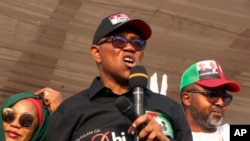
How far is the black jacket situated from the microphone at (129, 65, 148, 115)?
21 centimetres

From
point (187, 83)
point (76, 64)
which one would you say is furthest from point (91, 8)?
point (187, 83)

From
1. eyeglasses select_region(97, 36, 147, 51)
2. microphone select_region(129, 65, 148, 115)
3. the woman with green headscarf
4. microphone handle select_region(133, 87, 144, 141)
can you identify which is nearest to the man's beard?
the woman with green headscarf

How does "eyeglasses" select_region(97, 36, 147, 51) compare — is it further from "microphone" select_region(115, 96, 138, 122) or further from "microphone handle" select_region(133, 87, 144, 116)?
"microphone" select_region(115, 96, 138, 122)

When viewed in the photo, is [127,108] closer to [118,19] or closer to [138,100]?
[138,100]

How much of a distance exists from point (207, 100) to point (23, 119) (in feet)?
3.86

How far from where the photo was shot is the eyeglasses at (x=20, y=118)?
3.44 meters

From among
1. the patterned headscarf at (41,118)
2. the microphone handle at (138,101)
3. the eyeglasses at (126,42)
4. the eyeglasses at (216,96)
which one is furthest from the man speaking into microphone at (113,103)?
the eyeglasses at (216,96)

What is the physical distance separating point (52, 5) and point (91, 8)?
0.57 m

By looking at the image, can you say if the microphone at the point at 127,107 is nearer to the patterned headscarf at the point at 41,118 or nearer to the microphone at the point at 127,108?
the microphone at the point at 127,108

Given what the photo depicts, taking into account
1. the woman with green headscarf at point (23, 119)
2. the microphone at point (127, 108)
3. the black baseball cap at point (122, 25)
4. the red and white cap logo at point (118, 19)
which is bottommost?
the microphone at point (127, 108)

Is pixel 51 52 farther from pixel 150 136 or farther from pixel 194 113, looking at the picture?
pixel 150 136

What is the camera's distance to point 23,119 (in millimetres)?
3449

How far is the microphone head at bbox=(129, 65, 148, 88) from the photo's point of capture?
2.58m

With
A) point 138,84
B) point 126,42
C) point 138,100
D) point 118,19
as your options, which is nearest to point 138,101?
point 138,100
